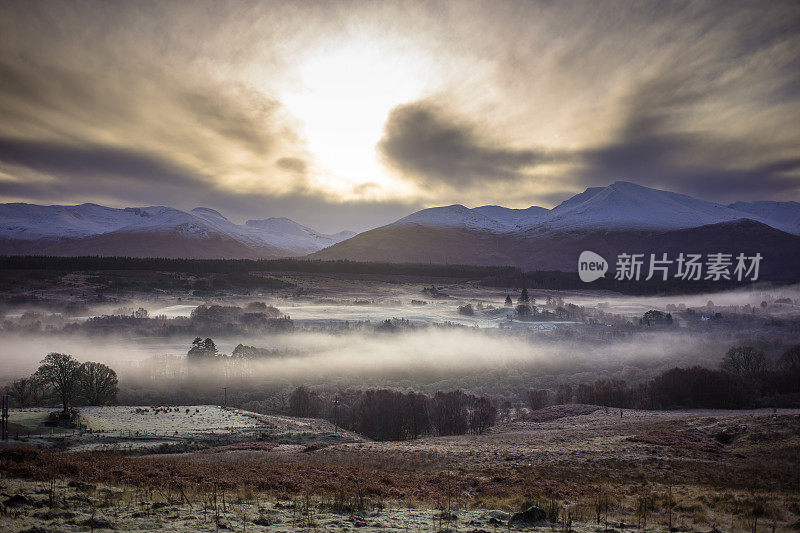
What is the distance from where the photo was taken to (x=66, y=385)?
239 feet

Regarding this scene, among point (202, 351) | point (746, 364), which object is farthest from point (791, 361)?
point (202, 351)

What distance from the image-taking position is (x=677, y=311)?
19850 centimetres

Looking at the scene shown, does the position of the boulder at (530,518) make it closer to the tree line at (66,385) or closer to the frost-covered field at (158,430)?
the frost-covered field at (158,430)

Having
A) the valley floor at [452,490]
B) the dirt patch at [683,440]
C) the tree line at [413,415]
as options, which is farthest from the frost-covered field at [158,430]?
the dirt patch at [683,440]

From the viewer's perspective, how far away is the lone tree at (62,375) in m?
72.8

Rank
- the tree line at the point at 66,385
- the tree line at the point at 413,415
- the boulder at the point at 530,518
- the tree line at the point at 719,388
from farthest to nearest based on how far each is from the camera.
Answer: the tree line at the point at 413,415
the tree line at the point at 719,388
the tree line at the point at 66,385
the boulder at the point at 530,518

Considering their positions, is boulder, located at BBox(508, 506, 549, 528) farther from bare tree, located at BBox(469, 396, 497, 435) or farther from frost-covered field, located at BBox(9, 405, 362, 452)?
bare tree, located at BBox(469, 396, 497, 435)

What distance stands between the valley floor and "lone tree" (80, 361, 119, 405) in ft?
186

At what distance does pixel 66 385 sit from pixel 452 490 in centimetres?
7592

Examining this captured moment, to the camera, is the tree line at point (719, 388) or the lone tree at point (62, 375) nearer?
the lone tree at point (62, 375)

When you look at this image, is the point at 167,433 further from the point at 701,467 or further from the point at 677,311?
the point at 677,311

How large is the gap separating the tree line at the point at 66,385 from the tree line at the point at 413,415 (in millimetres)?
49511

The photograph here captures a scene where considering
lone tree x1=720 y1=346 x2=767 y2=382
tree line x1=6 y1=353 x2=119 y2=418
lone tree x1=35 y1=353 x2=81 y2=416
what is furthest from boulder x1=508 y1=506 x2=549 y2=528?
lone tree x1=720 y1=346 x2=767 y2=382

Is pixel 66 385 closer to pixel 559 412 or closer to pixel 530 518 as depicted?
pixel 530 518
